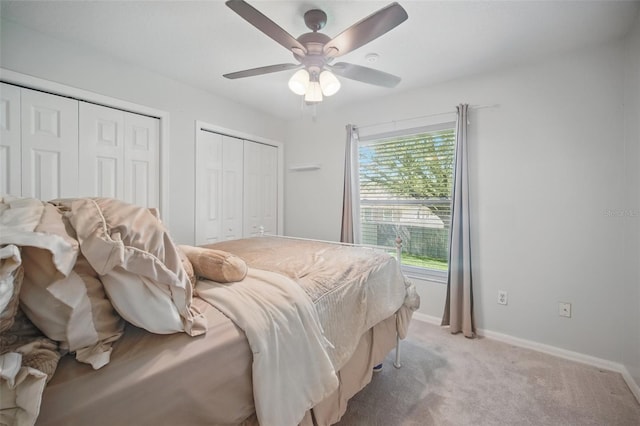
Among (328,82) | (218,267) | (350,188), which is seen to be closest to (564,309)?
(350,188)

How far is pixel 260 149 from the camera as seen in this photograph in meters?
3.63

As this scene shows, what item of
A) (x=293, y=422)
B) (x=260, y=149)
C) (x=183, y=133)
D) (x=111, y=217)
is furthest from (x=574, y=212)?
(x=183, y=133)

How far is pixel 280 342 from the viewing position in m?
0.99

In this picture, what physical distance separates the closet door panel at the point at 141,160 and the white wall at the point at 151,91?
0.13 meters

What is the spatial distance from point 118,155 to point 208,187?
34.4 inches

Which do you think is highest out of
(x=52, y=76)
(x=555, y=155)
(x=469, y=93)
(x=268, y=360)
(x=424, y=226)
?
(x=469, y=93)

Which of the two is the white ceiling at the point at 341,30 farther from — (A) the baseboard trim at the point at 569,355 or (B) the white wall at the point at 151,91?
(A) the baseboard trim at the point at 569,355

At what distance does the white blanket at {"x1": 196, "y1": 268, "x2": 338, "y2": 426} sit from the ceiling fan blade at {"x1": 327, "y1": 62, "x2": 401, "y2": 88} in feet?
4.60

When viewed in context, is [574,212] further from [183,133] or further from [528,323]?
[183,133]

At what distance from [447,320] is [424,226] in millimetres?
943

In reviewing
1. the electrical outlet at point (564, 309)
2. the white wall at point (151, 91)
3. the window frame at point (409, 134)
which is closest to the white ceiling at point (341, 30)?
the white wall at point (151, 91)

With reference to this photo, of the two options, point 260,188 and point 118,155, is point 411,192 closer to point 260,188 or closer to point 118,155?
point 260,188

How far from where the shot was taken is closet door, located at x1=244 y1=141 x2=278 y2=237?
11.4 feet

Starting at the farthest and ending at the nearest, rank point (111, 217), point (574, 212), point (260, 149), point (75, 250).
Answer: point (260, 149)
point (574, 212)
point (111, 217)
point (75, 250)
